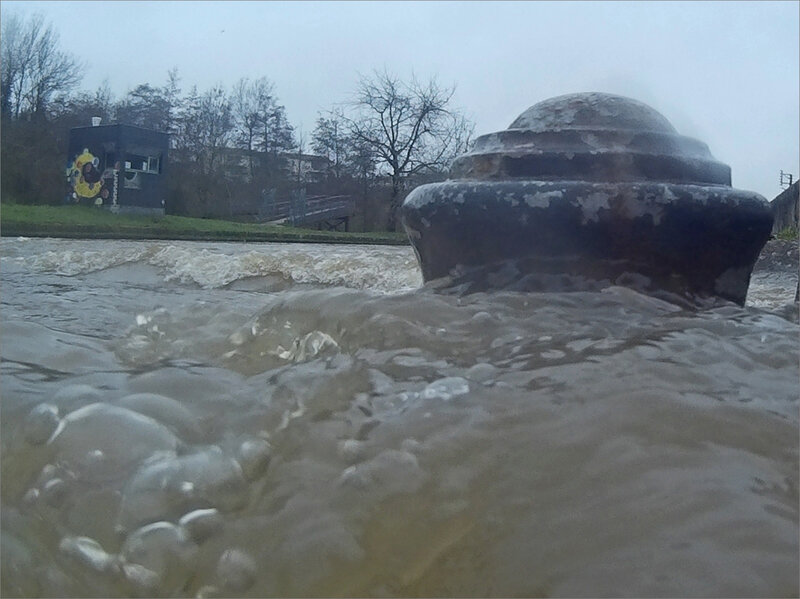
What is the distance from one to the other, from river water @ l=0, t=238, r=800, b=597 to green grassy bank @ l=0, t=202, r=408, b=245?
15.0 metres

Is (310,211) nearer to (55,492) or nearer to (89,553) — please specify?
(55,492)

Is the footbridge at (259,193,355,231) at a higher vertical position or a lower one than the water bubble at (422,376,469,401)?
higher

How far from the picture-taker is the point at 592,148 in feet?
7.44

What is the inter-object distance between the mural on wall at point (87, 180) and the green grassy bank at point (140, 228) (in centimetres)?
186

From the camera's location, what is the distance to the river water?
1.03m

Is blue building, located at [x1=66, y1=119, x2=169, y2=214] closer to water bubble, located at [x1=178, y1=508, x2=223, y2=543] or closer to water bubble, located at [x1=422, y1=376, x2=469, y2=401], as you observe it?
water bubble, located at [x1=422, y1=376, x2=469, y2=401]

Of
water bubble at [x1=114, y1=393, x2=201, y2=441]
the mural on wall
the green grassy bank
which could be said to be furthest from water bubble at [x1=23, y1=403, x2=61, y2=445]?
the mural on wall

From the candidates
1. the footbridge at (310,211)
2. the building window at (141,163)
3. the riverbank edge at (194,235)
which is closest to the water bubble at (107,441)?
the riverbank edge at (194,235)

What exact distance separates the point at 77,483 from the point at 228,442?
26cm

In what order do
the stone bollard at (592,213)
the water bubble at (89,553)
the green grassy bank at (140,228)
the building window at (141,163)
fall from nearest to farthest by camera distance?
the water bubble at (89,553) < the stone bollard at (592,213) < the green grassy bank at (140,228) < the building window at (141,163)

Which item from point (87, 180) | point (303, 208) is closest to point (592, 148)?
point (303, 208)

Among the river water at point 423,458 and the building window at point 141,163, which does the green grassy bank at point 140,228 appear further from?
the river water at point 423,458

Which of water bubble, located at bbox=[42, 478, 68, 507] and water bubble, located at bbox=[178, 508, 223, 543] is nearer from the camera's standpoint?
water bubble, located at bbox=[178, 508, 223, 543]

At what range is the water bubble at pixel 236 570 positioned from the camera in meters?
1.07
